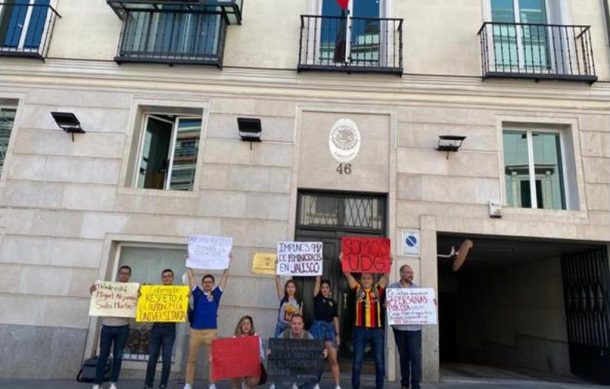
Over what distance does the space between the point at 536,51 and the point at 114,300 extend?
Result: 9.82 metres

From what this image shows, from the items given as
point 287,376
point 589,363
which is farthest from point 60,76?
point 589,363

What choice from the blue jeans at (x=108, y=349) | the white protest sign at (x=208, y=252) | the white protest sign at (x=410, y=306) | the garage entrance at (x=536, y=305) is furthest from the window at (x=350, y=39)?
the blue jeans at (x=108, y=349)

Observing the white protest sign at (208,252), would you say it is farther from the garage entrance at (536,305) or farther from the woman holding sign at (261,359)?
the garage entrance at (536,305)

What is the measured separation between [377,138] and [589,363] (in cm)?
630

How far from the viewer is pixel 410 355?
6656 millimetres

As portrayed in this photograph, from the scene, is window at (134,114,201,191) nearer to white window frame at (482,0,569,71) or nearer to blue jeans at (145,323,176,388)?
blue jeans at (145,323,176,388)


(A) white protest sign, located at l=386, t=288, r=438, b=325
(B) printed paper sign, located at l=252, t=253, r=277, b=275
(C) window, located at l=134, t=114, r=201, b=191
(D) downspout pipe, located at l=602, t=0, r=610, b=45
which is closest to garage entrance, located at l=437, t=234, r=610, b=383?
(A) white protest sign, located at l=386, t=288, r=438, b=325

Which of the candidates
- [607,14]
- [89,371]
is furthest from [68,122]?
[607,14]

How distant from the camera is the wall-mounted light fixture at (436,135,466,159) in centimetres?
838

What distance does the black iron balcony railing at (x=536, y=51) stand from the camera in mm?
8984

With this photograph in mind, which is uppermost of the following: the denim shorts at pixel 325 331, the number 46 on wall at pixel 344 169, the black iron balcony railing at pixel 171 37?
the black iron balcony railing at pixel 171 37

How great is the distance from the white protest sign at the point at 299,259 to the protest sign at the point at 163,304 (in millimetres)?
1628

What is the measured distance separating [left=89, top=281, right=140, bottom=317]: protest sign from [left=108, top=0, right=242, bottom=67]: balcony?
4845mm

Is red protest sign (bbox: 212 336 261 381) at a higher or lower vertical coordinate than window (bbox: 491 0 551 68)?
lower
